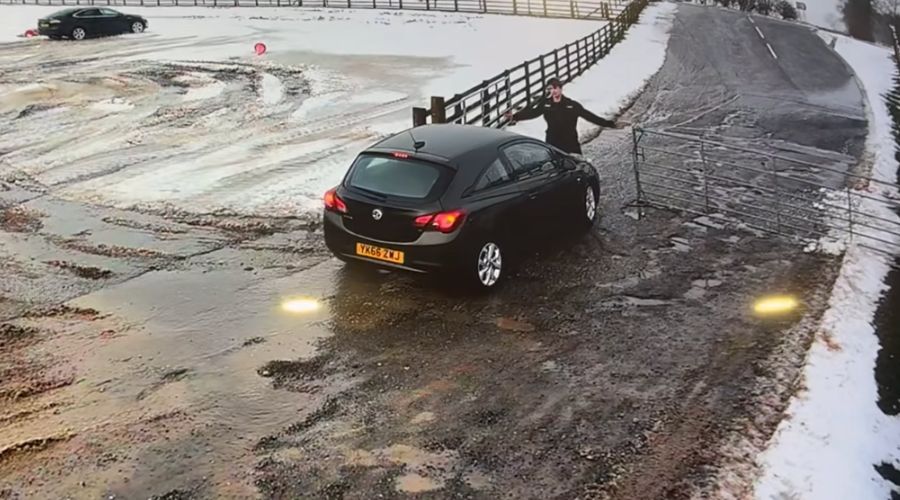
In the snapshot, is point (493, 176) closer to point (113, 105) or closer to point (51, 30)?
point (113, 105)

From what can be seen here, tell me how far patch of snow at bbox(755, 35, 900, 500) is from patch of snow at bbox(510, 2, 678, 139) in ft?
31.7

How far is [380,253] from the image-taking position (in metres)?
8.97

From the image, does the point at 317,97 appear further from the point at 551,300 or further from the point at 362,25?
the point at 362,25

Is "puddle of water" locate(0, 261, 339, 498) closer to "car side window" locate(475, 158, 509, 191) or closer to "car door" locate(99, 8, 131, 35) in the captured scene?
"car side window" locate(475, 158, 509, 191)

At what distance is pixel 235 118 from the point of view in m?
19.6

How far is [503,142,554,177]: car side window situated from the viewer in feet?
32.2

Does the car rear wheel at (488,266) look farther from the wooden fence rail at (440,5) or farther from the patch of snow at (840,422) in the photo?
A: the wooden fence rail at (440,5)

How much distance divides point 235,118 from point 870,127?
1496 centimetres

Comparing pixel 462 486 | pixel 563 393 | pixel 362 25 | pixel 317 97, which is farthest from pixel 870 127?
pixel 362 25

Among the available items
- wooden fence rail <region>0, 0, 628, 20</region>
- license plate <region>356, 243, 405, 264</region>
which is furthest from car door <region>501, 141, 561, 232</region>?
wooden fence rail <region>0, 0, 628, 20</region>

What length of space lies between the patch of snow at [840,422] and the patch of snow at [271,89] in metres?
15.5

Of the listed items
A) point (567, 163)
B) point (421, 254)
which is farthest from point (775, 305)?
point (421, 254)

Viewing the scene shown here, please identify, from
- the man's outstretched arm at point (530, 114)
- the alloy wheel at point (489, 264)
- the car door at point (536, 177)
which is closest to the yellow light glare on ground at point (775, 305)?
the car door at point (536, 177)

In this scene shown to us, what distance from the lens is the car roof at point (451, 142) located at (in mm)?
9203
